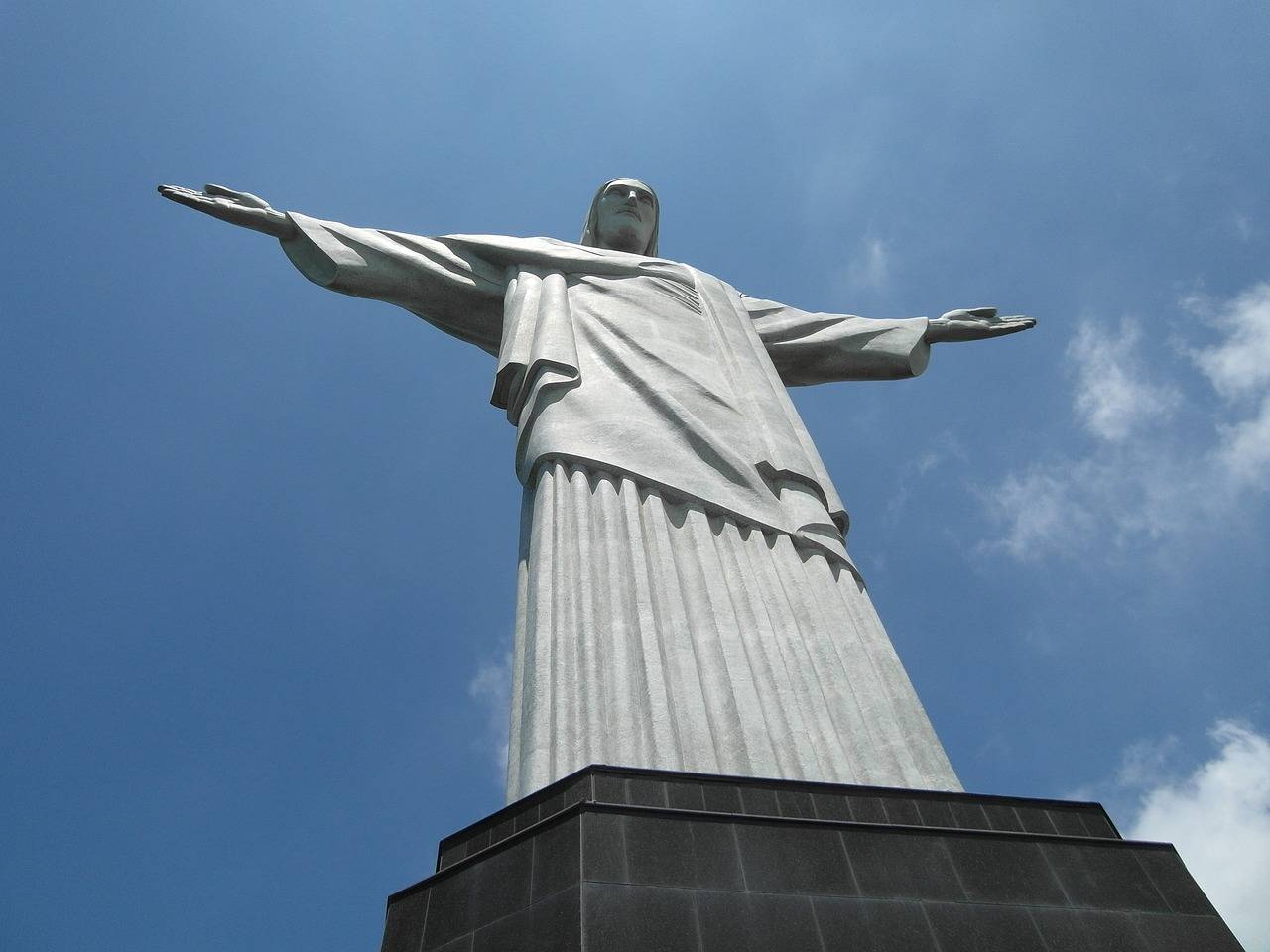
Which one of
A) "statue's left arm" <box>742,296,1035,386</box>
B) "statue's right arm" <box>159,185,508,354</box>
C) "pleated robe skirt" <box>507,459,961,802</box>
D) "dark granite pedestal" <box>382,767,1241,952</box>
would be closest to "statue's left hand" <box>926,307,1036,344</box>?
"statue's left arm" <box>742,296,1035,386</box>

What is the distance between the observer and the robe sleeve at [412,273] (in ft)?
28.5

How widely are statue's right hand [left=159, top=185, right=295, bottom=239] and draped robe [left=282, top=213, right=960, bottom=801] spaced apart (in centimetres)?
17

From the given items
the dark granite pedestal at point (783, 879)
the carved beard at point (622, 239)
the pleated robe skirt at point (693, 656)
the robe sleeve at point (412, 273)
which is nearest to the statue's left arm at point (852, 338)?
the carved beard at point (622, 239)

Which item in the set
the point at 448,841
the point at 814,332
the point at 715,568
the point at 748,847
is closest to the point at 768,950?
the point at 748,847

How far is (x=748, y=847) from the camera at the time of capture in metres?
3.67

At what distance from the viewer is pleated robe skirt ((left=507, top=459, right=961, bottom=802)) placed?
4590mm

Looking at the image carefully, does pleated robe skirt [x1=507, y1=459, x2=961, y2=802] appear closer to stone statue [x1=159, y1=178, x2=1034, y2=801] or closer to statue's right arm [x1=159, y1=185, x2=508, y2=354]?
stone statue [x1=159, y1=178, x2=1034, y2=801]

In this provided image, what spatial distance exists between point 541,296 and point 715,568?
343 centimetres

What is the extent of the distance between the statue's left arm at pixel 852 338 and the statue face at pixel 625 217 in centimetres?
129

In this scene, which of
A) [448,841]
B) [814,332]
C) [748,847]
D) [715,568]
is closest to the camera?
[748,847]

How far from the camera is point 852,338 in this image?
962 centimetres

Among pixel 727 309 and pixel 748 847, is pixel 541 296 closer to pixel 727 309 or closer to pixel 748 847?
pixel 727 309

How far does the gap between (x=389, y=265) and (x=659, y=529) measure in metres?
4.08

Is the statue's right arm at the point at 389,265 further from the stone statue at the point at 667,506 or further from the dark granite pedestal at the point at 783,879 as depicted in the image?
the dark granite pedestal at the point at 783,879
